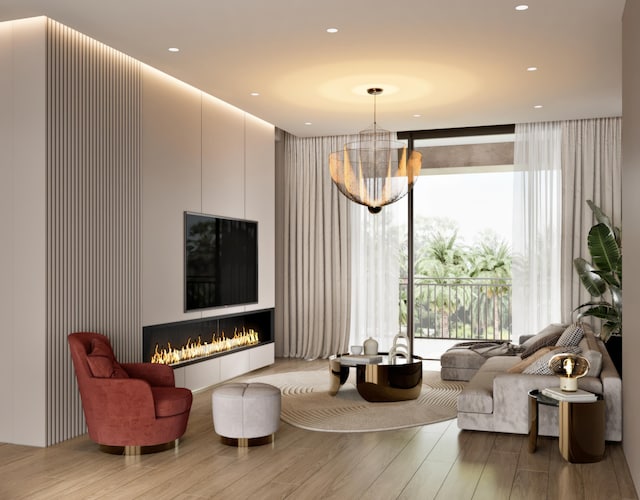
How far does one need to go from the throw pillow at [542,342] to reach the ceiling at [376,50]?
97.2 inches

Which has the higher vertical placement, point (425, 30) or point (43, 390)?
point (425, 30)

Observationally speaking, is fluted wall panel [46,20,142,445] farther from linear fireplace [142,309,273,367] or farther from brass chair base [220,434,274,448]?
brass chair base [220,434,274,448]

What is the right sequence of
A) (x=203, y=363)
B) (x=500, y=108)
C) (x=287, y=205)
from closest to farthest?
(x=203, y=363) < (x=500, y=108) < (x=287, y=205)

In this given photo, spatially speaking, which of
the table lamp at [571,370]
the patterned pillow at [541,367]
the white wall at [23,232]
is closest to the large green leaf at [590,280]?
the patterned pillow at [541,367]

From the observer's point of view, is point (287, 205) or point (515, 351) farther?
point (287, 205)

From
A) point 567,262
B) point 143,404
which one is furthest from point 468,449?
point 567,262

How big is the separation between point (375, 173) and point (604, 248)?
2.58 meters

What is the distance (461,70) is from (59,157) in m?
3.50

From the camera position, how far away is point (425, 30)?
5055 mm

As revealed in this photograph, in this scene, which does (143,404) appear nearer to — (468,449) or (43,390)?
(43,390)

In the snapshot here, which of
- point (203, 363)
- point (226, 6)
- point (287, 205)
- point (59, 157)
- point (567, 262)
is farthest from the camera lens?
point (287, 205)

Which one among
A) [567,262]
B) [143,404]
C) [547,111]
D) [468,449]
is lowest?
[468,449]

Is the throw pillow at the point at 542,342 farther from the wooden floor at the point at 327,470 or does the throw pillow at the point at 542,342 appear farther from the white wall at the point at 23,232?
the white wall at the point at 23,232

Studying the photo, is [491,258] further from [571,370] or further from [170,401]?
[170,401]
